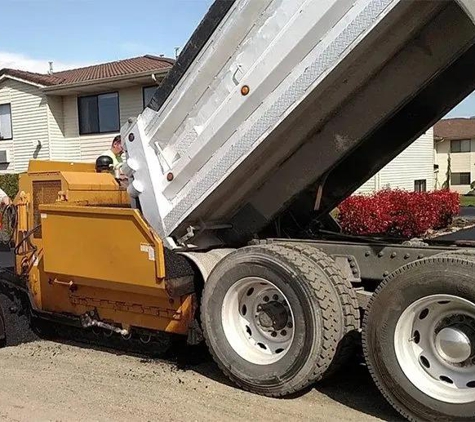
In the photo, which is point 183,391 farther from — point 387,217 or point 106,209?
point 387,217

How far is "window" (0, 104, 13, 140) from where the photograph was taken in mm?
25906

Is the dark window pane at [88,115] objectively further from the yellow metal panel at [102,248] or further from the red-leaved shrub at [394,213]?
the yellow metal panel at [102,248]

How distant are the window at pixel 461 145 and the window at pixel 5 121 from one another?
35.9 meters

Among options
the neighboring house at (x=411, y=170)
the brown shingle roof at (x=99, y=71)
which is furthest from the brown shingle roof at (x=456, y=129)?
the brown shingle roof at (x=99, y=71)

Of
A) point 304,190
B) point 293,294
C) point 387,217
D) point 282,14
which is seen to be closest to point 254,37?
point 282,14

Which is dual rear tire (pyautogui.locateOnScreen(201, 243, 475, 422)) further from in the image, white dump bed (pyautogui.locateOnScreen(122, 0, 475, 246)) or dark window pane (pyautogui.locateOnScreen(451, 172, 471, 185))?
dark window pane (pyautogui.locateOnScreen(451, 172, 471, 185))

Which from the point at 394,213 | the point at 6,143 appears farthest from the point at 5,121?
the point at 394,213

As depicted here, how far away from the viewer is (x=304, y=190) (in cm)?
530

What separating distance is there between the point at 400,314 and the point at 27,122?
23.1 m

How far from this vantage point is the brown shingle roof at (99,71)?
21744 mm

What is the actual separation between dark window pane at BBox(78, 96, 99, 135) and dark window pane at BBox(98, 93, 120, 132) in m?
0.22

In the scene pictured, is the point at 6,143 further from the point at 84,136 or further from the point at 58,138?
the point at 84,136

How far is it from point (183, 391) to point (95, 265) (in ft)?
4.20

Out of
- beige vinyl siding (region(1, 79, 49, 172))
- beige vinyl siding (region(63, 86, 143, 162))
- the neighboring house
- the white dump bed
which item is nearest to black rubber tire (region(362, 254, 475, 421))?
the white dump bed
